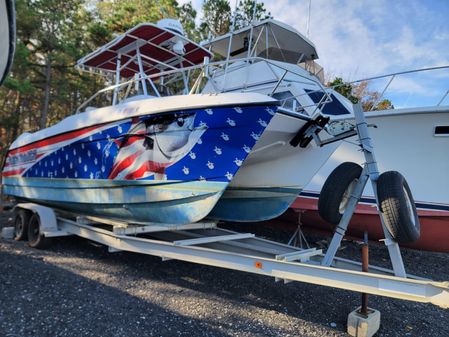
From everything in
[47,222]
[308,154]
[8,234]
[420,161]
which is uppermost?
[308,154]

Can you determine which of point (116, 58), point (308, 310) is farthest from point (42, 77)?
point (308, 310)

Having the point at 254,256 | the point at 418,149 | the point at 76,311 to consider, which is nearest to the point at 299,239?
the point at 418,149

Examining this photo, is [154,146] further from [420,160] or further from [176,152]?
[420,160]

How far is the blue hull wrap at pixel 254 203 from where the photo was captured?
4.25 m

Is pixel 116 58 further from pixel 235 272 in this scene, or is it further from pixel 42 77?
pixel 42 77

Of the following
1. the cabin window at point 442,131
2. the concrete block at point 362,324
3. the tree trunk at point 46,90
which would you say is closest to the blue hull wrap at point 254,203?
the concrete block at point 362,324

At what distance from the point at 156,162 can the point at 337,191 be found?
189 centimetres

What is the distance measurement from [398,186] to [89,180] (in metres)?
3.60

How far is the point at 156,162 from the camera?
386 cm

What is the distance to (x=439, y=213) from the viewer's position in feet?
15.4

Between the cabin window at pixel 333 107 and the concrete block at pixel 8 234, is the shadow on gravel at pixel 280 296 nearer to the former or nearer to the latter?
the concrete block at pixel 8 234

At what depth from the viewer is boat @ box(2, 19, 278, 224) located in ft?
11.3

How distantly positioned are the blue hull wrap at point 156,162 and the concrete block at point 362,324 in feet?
5.24

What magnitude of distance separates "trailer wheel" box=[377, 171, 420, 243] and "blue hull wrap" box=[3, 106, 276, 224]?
1.21m
